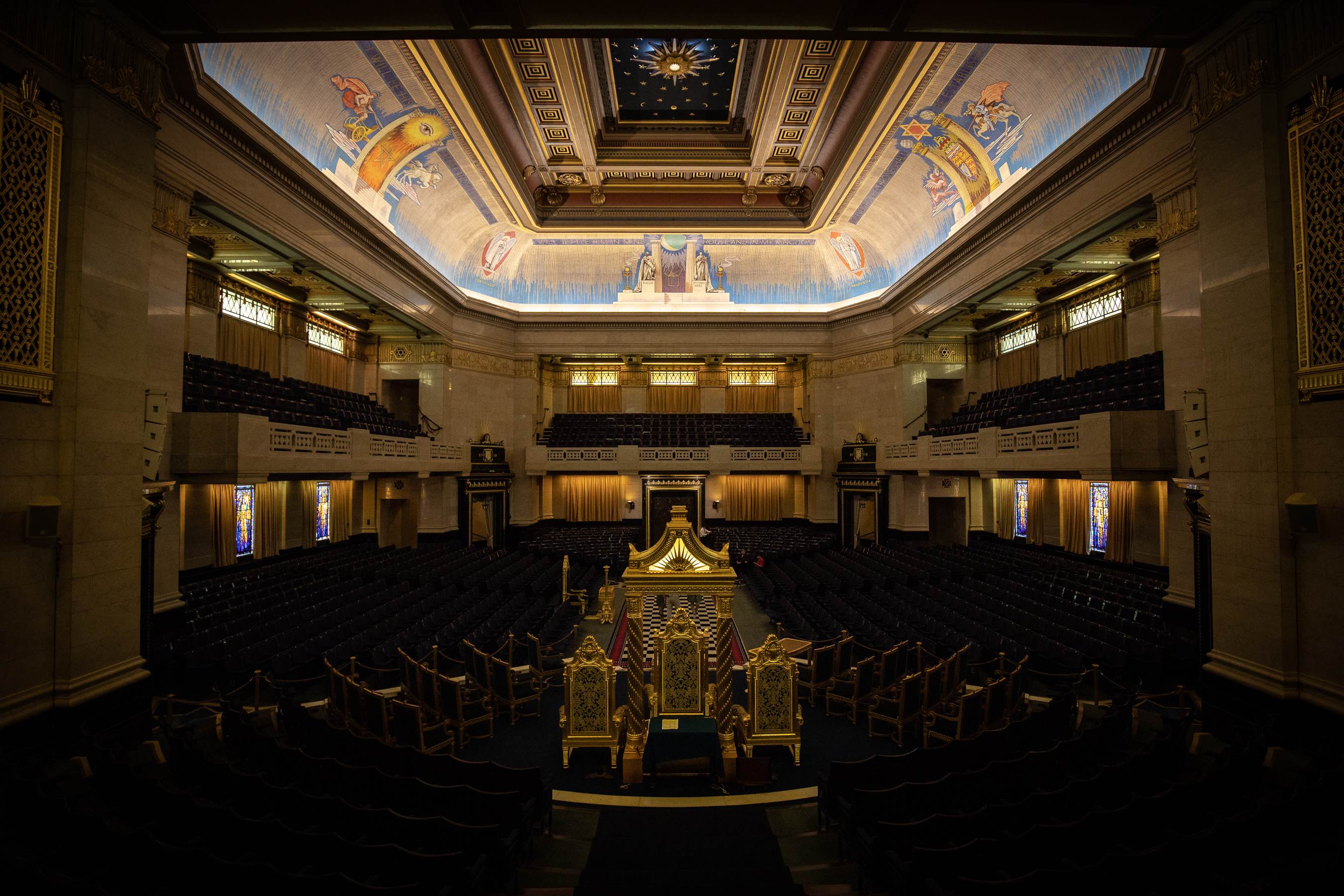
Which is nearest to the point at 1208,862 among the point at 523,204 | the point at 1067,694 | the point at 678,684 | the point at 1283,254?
the point at 1067,694

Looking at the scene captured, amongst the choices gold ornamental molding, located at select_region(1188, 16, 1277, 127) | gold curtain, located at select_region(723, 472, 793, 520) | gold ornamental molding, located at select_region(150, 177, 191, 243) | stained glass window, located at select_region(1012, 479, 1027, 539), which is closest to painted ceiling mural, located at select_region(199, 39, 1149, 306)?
Result: gold ornamental molding, located at select_region(150, 177, 191, 243)

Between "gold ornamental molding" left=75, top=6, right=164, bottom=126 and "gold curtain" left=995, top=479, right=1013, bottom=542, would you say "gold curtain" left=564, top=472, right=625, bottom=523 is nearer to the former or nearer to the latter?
"gold curtain" left=995, top=479, right=1013, bottom=542

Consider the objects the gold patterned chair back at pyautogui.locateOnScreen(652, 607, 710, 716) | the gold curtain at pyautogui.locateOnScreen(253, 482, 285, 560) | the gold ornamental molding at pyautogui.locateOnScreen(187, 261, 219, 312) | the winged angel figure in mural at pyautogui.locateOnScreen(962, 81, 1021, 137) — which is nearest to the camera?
the gold patterned chair back at pyautogui.locateOnScreen(652, 607, 710, 716)

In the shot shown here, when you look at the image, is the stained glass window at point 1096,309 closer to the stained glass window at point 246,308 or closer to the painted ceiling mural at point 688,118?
the painted ceiling mural at point 688,118

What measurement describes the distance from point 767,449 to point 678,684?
53.7ft

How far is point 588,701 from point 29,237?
262 inches

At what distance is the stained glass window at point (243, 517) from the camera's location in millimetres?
14023

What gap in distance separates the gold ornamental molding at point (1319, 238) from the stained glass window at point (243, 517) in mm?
18553

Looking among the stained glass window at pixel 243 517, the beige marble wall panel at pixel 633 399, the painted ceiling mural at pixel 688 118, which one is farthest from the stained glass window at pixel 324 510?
the beige marble wall panel at pixel 633 399

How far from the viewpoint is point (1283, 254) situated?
17.7 ft

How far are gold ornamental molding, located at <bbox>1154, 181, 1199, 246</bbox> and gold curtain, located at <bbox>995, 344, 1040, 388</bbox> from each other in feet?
27.2

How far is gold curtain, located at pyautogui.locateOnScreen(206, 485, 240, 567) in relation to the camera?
43.3ft

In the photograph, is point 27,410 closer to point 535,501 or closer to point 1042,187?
point 1042,187

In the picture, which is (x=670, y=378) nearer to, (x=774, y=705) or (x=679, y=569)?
(x=679, y=569)
